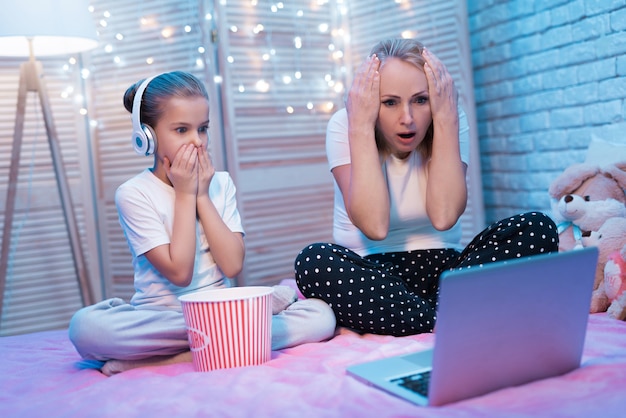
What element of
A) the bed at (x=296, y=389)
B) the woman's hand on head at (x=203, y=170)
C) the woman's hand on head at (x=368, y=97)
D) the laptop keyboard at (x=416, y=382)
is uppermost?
the woman's hand on head at (x=368, y=97)

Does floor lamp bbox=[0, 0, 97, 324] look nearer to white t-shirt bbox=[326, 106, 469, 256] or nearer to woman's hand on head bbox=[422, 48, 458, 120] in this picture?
white t-shirt bbox=[326, 106, 469, 256]

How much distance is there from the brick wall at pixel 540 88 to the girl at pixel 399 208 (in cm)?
85

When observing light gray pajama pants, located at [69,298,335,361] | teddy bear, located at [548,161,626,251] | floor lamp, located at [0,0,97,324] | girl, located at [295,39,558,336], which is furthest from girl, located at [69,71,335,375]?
floor lamp, located at [0,0,97,324]

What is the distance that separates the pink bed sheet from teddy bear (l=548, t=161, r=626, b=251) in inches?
11.9

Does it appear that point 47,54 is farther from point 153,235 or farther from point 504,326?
point 504,326

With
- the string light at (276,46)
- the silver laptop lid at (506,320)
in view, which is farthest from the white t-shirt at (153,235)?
the string light at (276,46)

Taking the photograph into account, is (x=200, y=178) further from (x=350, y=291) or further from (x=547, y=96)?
(x=547, y=96)

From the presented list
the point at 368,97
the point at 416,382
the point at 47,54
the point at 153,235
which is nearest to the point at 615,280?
the point at 368,97

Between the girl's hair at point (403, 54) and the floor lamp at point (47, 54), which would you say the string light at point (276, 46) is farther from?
the girl's hair at point (403, 54)

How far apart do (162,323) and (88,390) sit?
207 millimetres

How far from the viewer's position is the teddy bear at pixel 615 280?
5.29 ft

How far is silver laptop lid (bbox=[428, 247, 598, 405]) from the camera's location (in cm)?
88

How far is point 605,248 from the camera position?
1.77m

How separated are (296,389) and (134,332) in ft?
1.36
